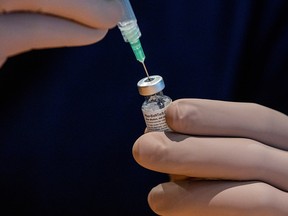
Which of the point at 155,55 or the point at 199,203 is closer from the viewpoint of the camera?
the point at 199,203

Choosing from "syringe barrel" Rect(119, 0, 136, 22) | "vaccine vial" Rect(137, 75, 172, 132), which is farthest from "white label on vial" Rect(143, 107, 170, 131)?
"syringe barrel" Rect(119, 0, 136, 22)

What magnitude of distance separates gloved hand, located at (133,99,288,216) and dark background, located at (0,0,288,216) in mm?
193

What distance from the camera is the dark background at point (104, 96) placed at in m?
0.79

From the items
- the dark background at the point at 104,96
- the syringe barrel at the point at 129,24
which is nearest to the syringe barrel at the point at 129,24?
the syringe barrel at the point at 129,24

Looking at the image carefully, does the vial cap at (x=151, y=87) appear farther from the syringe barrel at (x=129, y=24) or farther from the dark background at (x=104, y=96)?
the dark background at (x=104, y=96)

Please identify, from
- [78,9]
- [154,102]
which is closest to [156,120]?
[154,102]

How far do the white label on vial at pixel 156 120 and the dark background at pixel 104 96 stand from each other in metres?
0.20

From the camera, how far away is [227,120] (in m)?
0.62

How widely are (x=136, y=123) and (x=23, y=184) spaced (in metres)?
0.18

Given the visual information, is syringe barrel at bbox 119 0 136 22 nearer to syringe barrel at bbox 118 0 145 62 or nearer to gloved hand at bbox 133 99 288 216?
syringe barrel at bbox 118 0 145 62

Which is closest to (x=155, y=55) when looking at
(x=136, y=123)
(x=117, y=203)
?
(x=136, y=123)

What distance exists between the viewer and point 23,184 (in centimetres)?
80

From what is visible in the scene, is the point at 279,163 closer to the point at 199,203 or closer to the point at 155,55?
the point at 199,203

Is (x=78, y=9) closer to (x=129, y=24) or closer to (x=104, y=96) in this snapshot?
(x=129, y=24)
